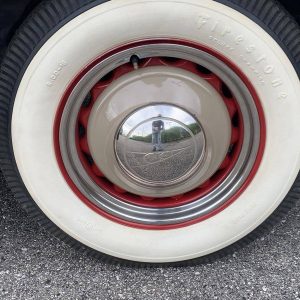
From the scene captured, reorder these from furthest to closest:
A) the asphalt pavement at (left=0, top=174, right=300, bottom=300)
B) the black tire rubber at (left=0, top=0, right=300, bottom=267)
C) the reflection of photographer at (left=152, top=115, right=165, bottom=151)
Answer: the asphalt pavement at (left=0, top=174, right=300, bottom=300) < the reflection of photographer at (left=152, top=115, right=165, bottom=151) < the black tire rubber at (left=0, top=0, right=300, bottom=267)

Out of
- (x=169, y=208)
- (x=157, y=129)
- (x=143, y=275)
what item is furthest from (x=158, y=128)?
(x=143, y=275)

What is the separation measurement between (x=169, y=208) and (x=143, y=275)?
0.23 metres

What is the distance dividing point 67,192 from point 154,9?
60cm

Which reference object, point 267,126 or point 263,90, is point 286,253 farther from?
point 263,90

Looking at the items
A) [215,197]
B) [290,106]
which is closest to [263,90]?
[290,106]

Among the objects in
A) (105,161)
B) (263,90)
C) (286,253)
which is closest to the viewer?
(263,90)

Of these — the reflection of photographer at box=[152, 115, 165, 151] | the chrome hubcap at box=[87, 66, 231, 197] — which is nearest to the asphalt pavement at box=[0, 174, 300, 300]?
the chrome hubcap at box=[87, 66, 231, 197]

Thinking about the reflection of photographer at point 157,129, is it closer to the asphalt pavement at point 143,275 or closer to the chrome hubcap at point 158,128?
the chrome hubcap at point 158,128

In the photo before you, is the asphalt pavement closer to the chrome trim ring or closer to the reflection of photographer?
the chrome trim ring

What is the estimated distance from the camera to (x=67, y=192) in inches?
62.9

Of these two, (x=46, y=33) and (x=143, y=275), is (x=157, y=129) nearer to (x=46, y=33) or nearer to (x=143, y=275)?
(x=46, y=33)

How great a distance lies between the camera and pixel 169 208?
1.67m

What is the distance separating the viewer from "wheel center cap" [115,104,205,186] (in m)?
1.50

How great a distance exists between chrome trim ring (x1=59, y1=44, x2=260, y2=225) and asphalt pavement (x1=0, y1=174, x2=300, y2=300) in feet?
0.64
